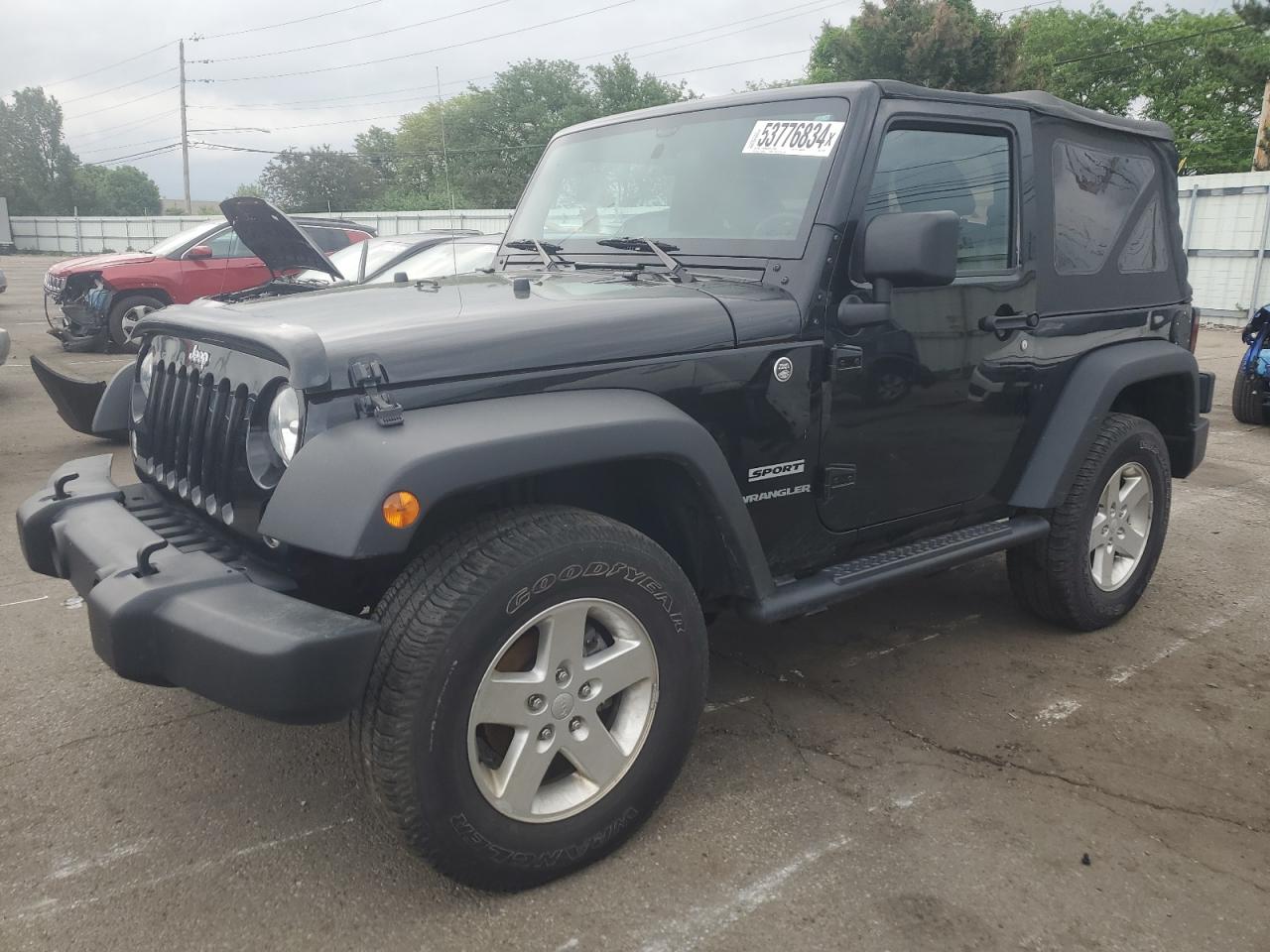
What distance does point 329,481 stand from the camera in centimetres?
211

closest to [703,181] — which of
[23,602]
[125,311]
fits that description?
[23,602]

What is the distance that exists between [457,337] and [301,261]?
2.38 m

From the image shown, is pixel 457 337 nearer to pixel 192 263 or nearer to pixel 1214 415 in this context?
pixel 1214 415

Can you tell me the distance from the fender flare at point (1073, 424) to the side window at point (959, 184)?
59cm

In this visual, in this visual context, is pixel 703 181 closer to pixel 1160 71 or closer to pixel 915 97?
pixel 915 97

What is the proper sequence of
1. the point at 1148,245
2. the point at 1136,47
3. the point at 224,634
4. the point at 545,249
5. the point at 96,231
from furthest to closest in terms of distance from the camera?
the point at 1136,47 < the point at 96,231 < the point at 1148,245 < the point at 545,249 < the point at 224,634

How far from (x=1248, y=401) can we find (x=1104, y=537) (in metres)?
6.02

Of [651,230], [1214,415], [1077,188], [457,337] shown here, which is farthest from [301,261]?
[1214,415]

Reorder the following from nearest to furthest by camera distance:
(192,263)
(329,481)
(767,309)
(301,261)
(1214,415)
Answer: (329,481)
(767,309)
(301,261)
(1214,415)
(192,263)

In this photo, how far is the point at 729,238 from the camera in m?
3.14

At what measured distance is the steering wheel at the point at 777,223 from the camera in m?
3.02

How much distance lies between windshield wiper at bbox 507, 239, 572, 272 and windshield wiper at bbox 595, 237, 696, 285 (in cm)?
17

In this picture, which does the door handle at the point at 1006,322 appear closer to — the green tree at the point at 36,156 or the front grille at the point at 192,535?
the front grille at the point at 192,535

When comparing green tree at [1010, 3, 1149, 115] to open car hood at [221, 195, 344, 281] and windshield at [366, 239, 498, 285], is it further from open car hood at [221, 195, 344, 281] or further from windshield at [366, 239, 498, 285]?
open car hood at [221, 195, 344, 281]
